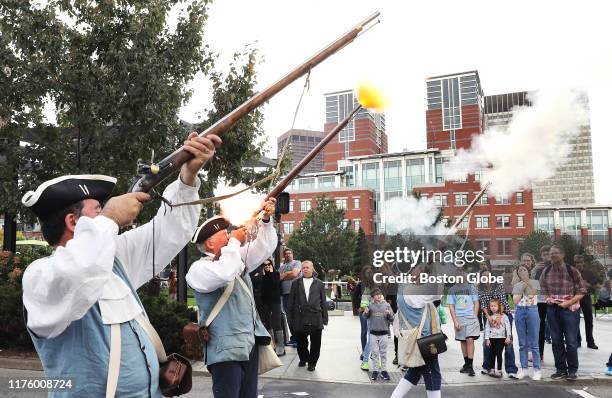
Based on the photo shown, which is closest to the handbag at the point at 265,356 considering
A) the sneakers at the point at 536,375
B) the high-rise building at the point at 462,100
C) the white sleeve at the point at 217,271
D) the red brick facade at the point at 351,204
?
the white sleeve at the point at 217,271

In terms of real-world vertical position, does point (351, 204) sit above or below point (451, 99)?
above

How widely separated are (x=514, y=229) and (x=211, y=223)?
40.6 m

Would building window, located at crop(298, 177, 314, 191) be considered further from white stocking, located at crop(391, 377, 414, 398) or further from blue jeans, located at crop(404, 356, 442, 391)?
blue jeans, located at crop(404, 356, 442, 391)

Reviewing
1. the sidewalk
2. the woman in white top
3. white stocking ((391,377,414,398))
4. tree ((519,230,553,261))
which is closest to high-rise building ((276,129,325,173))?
white stocking ((391,377,414,398))

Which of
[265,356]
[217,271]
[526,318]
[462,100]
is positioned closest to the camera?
[217,271]

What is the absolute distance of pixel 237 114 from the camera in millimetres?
3285

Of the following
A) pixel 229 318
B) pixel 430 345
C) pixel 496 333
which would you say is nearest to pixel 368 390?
pixel 496 333

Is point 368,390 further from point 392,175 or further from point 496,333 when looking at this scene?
point 392,175

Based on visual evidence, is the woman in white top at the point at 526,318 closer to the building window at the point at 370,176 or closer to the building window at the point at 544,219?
the building window at the point at 544,219

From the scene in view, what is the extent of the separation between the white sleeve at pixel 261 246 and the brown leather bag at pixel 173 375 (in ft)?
8.02

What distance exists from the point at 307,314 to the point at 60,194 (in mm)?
8229

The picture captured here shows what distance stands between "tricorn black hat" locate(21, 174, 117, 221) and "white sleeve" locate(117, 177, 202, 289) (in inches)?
20.1

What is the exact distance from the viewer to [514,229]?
41.5m

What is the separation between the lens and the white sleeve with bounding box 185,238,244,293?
4.31 meters
